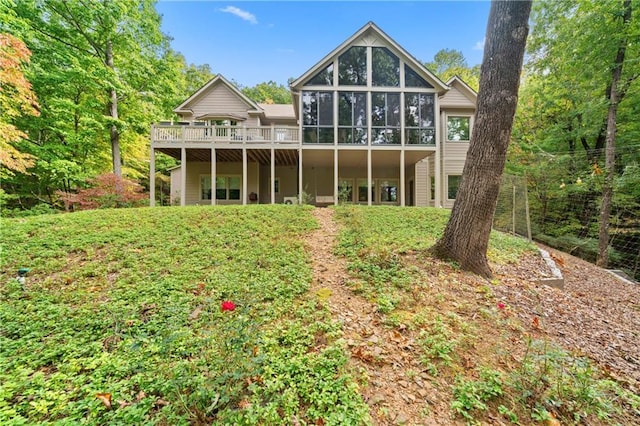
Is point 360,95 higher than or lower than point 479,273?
higher

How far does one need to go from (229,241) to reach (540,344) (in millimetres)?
5256

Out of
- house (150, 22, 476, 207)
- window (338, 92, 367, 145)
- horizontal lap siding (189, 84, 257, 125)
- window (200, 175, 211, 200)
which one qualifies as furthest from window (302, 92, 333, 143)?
window (200, 175, 211, 200)

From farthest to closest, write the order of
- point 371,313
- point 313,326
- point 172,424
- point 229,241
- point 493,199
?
point 229,241 → point 493,199 → point 371,313 → point 313,326 → point 172,424

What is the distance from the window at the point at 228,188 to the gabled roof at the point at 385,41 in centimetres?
598

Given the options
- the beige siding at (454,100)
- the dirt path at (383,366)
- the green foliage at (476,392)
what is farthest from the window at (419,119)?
the green foliage at (476,392)

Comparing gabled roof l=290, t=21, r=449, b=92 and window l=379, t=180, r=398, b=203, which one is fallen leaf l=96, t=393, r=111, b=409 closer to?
gabled roof l=290, t=21, r=449, b=92

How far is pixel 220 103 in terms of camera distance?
13.8m

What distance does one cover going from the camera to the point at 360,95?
1181 cm

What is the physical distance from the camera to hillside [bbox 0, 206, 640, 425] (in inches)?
76.4

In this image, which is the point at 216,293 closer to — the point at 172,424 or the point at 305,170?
Result: the point at 172,424

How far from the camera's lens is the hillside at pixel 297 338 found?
6.37 feet

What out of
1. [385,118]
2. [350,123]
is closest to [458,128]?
[385,118]

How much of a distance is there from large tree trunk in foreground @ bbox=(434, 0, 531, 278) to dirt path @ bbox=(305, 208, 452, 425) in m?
2.16

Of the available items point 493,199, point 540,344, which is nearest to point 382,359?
point 540,344
